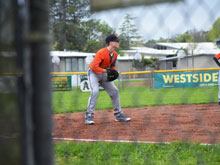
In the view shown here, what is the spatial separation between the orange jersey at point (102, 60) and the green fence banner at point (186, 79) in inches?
315

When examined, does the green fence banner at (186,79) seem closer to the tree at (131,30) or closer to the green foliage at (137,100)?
the green foliage at (137,100)

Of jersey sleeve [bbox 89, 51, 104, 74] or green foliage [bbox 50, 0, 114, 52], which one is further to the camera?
jersey sleeve [bbox 89, 51, 104, 74]

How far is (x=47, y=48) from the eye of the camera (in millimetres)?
1273

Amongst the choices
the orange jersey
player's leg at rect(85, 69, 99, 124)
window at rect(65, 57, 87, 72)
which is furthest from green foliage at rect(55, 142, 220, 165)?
the orange jersey

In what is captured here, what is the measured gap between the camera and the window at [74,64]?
4728 millimetres

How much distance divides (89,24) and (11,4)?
117cm

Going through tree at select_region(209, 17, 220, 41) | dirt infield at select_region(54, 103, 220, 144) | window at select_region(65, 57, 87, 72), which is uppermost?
tree at select_region(209, 17, 220, 41)

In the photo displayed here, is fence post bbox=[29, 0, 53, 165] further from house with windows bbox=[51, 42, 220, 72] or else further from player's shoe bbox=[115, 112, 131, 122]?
player's shoe bbox=[115, 112, 131, 122]

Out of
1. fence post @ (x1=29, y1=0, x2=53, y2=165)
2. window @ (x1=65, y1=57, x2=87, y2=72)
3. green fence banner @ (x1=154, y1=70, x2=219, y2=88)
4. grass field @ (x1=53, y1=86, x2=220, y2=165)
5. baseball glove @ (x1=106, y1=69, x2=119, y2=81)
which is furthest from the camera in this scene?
green fence banner @ (x1=154, y1=70, x2=219, y2=88)

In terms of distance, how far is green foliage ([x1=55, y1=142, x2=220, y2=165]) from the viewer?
2961 mm

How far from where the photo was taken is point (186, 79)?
44.9ft

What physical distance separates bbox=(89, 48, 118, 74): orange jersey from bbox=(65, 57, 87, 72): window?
0.23 meters

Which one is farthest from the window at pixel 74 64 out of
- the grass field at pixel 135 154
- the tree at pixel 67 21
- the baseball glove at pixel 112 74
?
the tree at pixel 67 21

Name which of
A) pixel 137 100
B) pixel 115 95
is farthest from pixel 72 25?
pixel 137 100
